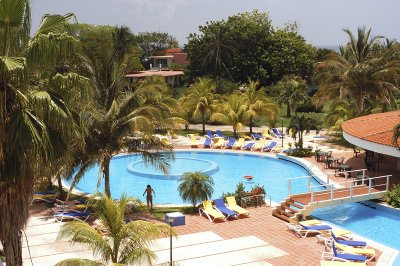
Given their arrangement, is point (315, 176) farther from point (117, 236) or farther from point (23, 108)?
point (23, 108)

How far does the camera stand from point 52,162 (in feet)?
23.5

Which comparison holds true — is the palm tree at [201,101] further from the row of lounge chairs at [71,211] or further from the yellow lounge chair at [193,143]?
the row of lounge chairs at [71,211]

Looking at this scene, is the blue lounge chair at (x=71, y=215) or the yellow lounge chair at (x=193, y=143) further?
the yellow lounge chair at (x=193, y=143)

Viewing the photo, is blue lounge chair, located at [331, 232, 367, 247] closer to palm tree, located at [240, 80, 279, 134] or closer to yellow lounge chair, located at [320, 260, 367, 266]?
yellow lounge chair, located at [320, 260, 367, 266]

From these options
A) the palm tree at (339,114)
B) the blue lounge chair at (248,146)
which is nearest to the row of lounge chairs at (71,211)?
the blue lounge chair at (248,146)

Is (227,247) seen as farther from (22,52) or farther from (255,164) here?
(255,164)

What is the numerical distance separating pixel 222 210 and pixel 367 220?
17.8ft

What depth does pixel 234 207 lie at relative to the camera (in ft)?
59.8

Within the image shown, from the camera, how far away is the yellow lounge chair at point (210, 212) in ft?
56.6

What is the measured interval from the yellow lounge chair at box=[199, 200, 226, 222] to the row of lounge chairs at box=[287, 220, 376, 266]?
2.47 meters

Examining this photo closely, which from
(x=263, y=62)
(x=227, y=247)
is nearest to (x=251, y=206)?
(x=227, y=247)

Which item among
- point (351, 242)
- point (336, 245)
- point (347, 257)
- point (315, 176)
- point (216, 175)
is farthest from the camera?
point (216, 175)

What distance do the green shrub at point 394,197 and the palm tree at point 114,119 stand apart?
28.7ft

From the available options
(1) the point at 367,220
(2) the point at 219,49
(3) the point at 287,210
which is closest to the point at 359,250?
(3) the point at 287,210
